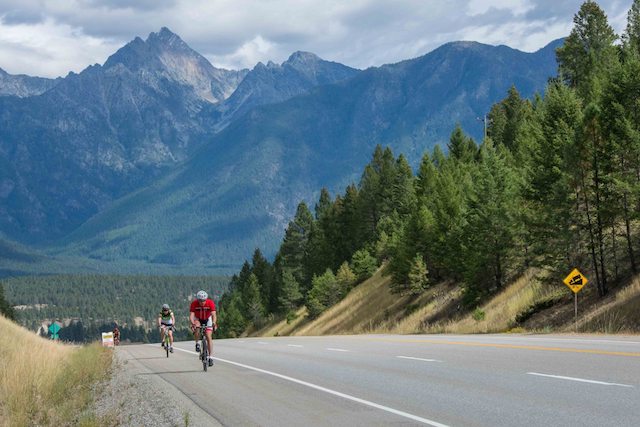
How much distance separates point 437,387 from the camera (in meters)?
12.8

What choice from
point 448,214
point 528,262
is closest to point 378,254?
point 448,214

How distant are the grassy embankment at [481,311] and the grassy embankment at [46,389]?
16.4 meters

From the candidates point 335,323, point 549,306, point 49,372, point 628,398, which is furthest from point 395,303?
point 628,398

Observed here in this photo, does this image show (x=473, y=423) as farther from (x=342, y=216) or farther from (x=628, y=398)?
(x=342, y=216)

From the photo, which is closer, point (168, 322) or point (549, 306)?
point (168, 322)

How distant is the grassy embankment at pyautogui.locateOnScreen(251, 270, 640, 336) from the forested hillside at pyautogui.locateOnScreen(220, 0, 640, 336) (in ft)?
3.87

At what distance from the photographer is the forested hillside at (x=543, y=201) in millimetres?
31391

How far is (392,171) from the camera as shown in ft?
300

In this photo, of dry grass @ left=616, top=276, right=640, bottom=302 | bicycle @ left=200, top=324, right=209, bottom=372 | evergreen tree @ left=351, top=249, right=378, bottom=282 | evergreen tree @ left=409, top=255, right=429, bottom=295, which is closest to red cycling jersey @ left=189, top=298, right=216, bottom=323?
bicycle @ left=200, top=324, right=209, bottom=372

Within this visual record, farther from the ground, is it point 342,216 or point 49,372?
point 342,216

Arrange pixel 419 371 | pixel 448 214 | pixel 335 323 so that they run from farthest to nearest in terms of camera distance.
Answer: pixel 335 323
pixel 448 214
pixel 419 371

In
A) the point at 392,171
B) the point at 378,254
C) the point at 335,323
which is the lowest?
the point at 335,323

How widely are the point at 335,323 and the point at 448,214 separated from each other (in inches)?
778

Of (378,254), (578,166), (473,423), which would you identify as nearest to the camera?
(473,423)
